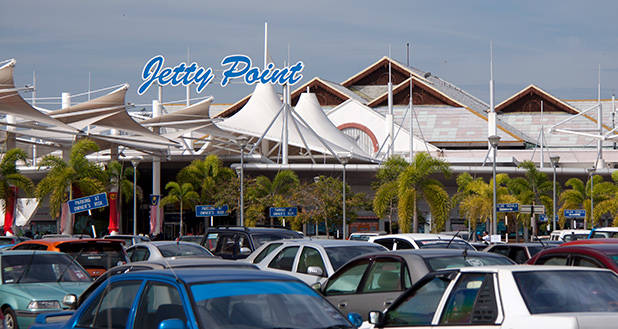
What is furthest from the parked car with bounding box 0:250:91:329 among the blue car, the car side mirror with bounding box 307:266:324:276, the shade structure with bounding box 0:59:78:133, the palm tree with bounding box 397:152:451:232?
the palm tree with bounding box 397:152:451:232

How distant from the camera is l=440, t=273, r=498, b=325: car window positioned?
707 centimetres

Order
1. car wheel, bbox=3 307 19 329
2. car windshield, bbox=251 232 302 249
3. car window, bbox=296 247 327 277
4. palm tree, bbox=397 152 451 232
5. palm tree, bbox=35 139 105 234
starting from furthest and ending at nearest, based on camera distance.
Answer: palm tree, bbox=35 139 105 234, palm tree, bbox=397 152 451 232, car windshield, bbox=251 232 302 249, car window, bbox=296 247 327 277, car wheel, bbox=3 307 19 329

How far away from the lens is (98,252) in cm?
1697

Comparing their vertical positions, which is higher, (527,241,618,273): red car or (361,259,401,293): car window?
(527,241,618,273): red car

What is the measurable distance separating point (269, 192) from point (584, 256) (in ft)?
161

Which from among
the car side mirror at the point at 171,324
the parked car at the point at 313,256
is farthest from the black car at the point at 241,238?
the car side mirror at the point at 171,324

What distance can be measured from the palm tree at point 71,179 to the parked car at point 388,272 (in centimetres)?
3981

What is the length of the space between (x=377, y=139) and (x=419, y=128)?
4.42 meters

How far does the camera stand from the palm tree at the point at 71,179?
49531 millimetres

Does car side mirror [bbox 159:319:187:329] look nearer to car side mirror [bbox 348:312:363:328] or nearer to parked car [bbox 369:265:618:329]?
car side mirror [bbox 348:312:363:328]

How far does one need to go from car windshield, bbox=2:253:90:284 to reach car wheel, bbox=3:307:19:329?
2.74 feet

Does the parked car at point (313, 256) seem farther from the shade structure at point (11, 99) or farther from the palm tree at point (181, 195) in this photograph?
the palm tree at point (181, 195)

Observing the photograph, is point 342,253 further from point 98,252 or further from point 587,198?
point 587,198

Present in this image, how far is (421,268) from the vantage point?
1091cm
